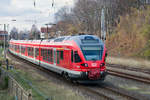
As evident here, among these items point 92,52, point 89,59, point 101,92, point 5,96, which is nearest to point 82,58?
point 89,59

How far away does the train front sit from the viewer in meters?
13.9

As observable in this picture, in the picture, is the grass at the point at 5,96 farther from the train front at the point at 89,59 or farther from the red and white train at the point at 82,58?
the train front at the point at 89,59

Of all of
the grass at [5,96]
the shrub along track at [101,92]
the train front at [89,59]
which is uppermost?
the train front at [89,59]

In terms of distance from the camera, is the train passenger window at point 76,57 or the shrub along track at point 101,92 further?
the train passenger window at point 76,57

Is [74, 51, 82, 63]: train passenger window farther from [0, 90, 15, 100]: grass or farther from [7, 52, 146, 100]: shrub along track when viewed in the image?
[0, 90, 15, 100]: grass

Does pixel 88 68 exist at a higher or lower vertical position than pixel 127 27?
lower

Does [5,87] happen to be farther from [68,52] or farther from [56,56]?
[68,52]

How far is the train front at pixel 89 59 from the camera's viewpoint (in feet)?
45.5

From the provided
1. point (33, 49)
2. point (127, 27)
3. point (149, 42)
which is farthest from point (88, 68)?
point (127, 27)

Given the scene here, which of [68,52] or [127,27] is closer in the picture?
[68,52]

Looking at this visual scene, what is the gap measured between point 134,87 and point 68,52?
15.2 feet

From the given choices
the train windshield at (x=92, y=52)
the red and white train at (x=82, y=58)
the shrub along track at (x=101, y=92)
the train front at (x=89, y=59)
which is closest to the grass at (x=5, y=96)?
the shrub along track at (x=101, y=92)

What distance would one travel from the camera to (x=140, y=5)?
148 ft

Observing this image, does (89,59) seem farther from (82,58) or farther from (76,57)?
(76,57)
